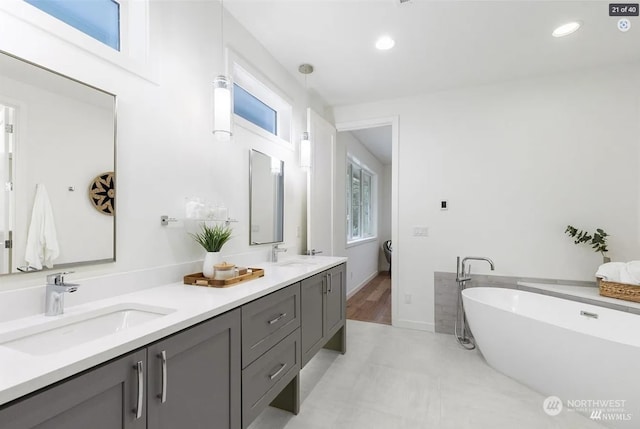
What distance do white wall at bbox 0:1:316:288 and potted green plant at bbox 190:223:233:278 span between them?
0.26ft

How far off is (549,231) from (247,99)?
3.16 meters

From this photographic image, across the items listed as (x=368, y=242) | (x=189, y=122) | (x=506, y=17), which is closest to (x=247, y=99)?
(x=189, y=122)

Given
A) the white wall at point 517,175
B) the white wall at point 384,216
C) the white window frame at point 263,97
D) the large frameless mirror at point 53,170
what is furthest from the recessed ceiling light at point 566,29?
the white wall at point 384,216

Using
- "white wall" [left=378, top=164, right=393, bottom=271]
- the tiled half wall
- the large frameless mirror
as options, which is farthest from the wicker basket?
"white wall" [left=378, top=164, right=393, bottom=271]

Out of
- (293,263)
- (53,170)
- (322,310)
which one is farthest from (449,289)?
(53,170)

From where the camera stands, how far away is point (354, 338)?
309cm

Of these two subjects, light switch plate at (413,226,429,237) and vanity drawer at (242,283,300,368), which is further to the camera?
light switch plate at (413,226,429,237)

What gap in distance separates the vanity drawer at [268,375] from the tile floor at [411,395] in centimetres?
36

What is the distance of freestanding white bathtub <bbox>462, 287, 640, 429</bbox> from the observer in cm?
167

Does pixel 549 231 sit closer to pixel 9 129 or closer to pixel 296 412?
pixel 296 412

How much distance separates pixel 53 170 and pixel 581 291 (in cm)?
377

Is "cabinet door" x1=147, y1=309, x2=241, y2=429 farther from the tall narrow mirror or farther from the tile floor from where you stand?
the tall narrow mirror

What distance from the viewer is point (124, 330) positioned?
92cm

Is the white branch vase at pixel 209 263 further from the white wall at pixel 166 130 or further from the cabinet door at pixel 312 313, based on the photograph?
the cabinet door at pixel 312 313
